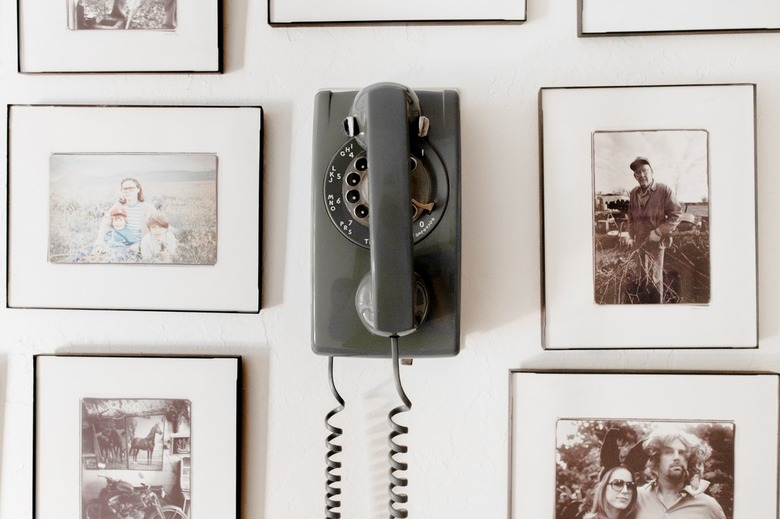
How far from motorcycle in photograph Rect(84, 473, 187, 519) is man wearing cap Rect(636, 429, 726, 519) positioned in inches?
20.0

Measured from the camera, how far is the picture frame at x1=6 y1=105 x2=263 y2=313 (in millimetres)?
641

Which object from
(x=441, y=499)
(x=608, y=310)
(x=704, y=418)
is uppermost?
(x=608, y=310)

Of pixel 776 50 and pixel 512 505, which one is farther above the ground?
pixel 776 50

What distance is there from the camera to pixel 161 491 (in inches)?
25.5

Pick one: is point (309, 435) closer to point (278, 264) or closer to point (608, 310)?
point (278, 264)

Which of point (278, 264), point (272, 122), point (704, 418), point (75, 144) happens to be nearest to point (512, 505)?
point (704, 418)

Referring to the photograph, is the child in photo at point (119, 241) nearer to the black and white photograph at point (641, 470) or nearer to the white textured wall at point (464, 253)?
the white textured wall at point (464, 253)

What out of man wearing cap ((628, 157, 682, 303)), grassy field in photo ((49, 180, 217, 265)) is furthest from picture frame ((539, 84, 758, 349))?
grassy field in photo ((49, 180, 217, 265))

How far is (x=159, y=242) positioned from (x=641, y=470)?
0.58 meters

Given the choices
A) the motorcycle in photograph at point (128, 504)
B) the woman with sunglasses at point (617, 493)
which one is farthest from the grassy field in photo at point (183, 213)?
the woman with sunglasses at point (617, 493)

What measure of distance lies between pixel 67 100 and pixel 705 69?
70 cm

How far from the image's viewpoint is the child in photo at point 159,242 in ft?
2.11

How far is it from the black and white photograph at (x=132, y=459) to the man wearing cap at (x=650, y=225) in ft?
1.74

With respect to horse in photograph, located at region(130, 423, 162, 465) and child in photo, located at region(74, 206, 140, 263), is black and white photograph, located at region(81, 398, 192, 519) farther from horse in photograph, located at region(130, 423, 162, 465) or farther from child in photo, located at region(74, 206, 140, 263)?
child in photo, located at region(74, 206, 140, 263)
